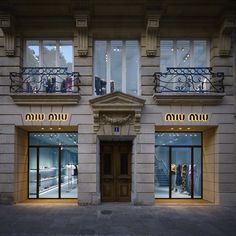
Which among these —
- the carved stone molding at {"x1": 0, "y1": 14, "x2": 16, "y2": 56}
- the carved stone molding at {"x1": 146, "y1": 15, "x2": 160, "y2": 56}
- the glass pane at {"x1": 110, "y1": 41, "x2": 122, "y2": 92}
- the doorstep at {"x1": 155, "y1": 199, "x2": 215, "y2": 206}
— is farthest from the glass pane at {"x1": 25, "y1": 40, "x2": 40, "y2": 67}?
the doorstep at {"x1": 155, "y1": 199, "x2": 215, "y2": 206}

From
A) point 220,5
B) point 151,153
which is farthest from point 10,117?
point 220,5

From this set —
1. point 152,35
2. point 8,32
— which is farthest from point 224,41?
point 8,32

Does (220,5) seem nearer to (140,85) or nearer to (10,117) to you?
(140,85)

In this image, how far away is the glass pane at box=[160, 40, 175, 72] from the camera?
1673 cm

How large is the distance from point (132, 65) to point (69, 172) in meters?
6.09

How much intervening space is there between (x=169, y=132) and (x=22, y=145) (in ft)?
23.6

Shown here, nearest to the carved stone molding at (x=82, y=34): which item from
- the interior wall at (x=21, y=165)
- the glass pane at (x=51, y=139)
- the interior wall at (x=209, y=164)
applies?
the glass pane at (x=51, y=139)

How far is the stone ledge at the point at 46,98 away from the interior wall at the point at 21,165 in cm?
150

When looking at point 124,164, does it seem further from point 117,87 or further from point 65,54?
point 65,54

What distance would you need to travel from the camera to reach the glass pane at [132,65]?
16.8 m

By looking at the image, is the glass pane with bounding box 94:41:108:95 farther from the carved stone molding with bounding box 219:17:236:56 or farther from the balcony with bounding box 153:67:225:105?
the carved stone molding with bounding box 219:17:236:56

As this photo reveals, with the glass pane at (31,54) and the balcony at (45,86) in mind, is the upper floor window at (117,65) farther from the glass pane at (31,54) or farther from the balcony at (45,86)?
the glass pane at (31,54)

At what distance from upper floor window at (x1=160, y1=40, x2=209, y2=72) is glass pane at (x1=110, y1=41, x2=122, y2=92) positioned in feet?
6.51

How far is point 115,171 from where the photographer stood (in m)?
16.8
